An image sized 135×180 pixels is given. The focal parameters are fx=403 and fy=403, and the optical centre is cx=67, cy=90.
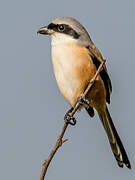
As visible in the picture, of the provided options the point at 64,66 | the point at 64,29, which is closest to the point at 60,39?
the point at 64,29

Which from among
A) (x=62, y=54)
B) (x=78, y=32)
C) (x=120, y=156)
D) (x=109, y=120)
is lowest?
(x=120, y=156)

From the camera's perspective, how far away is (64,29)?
14.0 ft

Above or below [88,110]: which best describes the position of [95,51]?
above

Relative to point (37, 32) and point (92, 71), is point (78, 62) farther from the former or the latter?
point (37, 32)

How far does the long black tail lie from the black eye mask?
3.27ft

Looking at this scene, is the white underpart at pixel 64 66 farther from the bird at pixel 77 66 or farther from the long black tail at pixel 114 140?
the long black tail at pixel 114 140

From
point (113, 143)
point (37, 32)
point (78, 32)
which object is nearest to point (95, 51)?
point (78, 32)

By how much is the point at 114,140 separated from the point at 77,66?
1077 millimetres

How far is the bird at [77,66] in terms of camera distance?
4047 millimetres

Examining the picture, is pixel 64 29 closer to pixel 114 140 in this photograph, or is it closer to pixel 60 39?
pixel 60 39

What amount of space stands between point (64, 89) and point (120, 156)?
3.22ft

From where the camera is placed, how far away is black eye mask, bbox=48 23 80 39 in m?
4.24

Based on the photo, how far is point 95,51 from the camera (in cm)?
429

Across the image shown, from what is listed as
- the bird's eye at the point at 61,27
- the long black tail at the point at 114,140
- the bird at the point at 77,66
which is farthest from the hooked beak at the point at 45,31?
the long black tail at the point at 114,140
